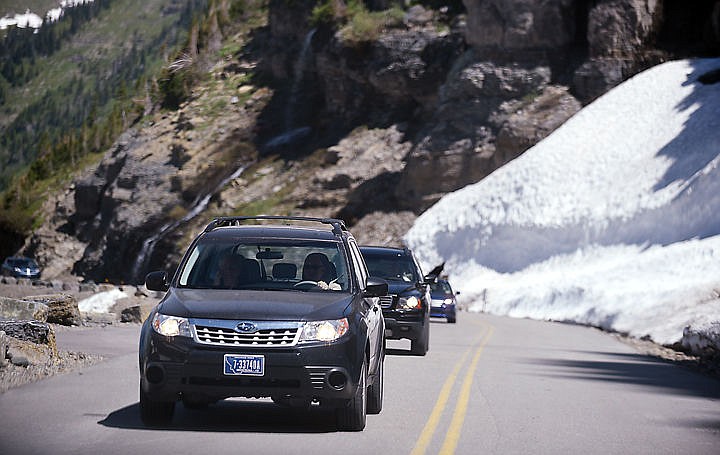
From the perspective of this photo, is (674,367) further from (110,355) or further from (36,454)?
(36,454)

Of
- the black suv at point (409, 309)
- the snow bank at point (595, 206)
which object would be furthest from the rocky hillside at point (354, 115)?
the black suv at point (409, 309)

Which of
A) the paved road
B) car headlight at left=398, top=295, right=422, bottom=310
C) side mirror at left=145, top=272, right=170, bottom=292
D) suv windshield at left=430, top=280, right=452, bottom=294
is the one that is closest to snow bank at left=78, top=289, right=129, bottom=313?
suv windshield at left=430, top=280, right=452, bottom=294

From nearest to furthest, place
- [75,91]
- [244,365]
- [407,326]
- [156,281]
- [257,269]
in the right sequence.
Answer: [244,365]
[156,281]
[257,269]
[407,326]
[75,91]

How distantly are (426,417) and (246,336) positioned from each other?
265 cm

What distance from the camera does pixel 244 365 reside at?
346 inches

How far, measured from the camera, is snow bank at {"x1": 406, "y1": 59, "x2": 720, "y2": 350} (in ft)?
171

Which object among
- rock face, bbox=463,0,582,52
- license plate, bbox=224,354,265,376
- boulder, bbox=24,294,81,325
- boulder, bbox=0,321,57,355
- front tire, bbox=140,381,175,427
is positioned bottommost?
rock face, bbox=463,0,582,52

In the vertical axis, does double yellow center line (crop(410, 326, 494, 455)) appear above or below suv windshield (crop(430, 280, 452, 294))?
above

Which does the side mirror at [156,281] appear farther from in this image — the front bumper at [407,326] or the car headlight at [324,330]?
the front bumper at [407,326]

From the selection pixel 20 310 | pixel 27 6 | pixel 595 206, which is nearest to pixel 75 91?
pixel 595 206

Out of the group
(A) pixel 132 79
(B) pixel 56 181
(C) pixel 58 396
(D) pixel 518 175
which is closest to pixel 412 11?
(D) pixel 518 175

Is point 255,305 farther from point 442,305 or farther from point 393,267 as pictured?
point 442,305

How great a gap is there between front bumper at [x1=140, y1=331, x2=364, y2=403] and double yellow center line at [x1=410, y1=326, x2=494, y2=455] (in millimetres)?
896

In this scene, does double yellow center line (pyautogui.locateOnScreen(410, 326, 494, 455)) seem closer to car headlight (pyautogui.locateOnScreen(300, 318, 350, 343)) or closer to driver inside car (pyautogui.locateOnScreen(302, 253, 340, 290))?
car headlight (pyautogui.locateOnScreen(300, 318, 350, 343))
